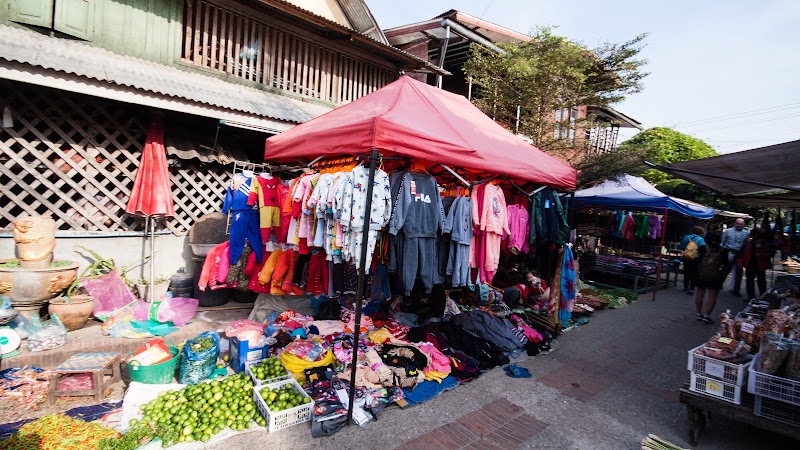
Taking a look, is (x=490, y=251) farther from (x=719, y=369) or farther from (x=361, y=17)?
(x=361, y=17)

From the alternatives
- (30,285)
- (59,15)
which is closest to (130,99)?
(59,15)

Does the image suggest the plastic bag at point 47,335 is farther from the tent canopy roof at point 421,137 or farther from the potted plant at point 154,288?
the tent canopy roof at point 421,137

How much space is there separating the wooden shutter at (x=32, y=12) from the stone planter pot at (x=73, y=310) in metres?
3.76

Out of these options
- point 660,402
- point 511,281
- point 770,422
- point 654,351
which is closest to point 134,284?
point 511,281

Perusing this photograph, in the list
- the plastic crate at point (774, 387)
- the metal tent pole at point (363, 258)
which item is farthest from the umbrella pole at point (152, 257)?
the plastic crate at point (774, 387)

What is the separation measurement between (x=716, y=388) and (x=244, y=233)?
577 centimetres

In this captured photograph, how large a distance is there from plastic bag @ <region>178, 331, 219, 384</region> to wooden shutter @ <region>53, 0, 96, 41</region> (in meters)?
4.81

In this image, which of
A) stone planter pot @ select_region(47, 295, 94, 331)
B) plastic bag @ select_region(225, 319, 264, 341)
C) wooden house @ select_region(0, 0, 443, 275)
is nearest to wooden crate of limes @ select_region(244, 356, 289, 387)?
plastic bag @ select_region(225, 319, 264, 341)

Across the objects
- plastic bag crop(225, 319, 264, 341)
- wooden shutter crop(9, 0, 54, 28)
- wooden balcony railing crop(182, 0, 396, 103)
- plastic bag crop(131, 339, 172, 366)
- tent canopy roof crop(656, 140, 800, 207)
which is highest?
wooden balcony railing crop(182, 0, 396, 103)

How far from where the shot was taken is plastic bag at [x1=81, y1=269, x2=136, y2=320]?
4.84 meters

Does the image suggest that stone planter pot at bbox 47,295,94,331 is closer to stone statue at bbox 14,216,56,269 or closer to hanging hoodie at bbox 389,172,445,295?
stone statue at bbox 14,216,56,269

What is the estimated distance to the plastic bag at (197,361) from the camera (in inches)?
148

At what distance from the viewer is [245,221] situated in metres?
5.33

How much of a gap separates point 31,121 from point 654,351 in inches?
382
